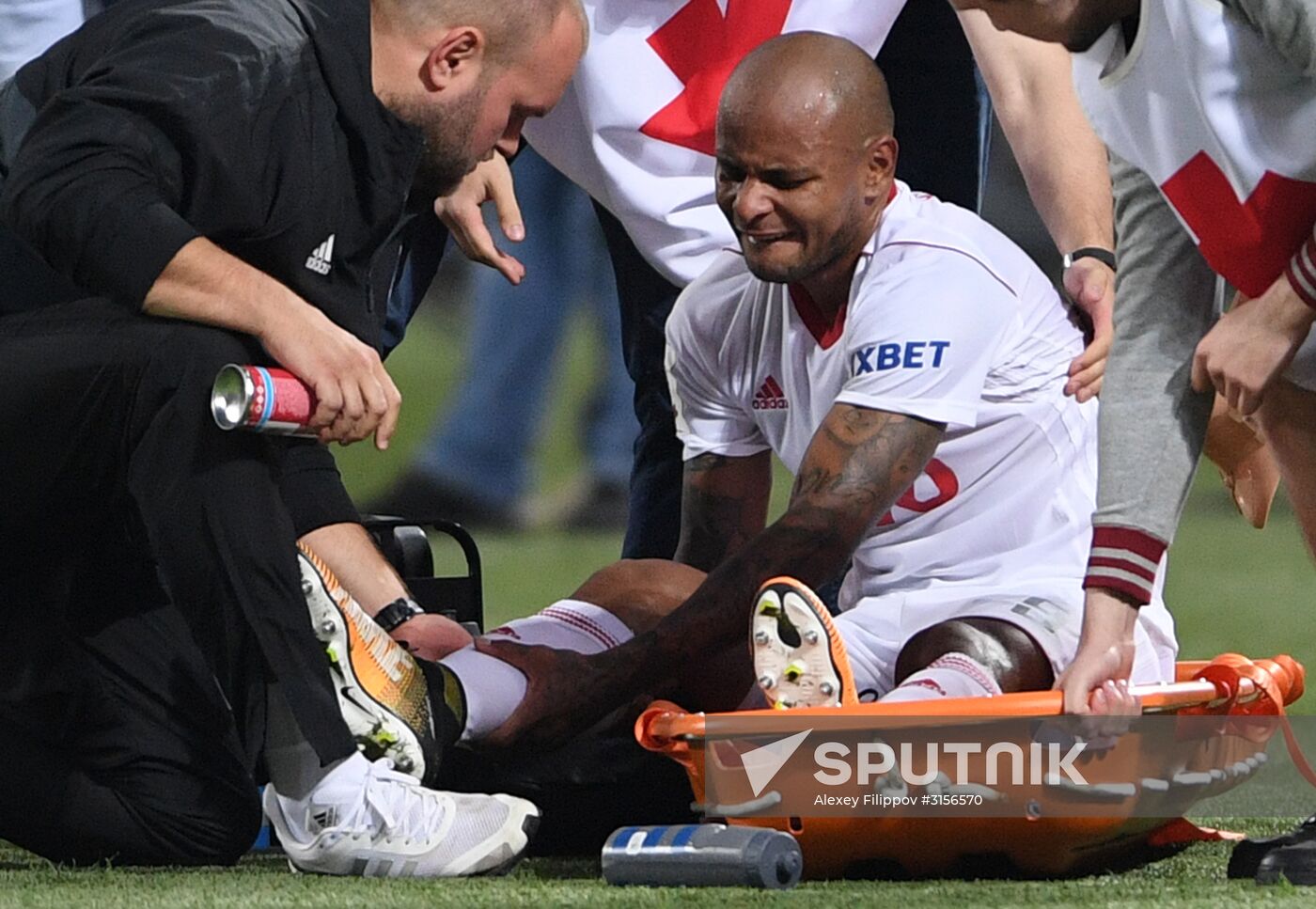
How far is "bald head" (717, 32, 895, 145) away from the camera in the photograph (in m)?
2.38

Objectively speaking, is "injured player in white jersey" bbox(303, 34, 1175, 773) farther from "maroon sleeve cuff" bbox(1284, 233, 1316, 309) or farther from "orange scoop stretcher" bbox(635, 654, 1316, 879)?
"maroon sleeve cuff" bbox(1284, 233, 1316, 309)

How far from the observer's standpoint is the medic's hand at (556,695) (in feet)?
7.06

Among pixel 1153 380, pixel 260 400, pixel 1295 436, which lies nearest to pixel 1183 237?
pixel 1153 380

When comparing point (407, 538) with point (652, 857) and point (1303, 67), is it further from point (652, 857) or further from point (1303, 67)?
point (1303, 67)

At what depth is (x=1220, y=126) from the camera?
183cm

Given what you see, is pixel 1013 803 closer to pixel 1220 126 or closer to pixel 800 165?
pixel 1220 126

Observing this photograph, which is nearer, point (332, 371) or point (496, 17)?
point (332, 371)

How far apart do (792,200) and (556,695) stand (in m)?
0.66

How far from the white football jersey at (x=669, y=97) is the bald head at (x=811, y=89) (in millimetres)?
527

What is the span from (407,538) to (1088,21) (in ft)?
4.13

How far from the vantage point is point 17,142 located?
1.98 m

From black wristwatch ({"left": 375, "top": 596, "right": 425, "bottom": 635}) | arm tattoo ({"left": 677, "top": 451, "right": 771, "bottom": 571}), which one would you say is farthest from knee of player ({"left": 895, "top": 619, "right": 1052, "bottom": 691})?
black wristwatch ({"left": 375, "top": 596, "right": 425, "bottom": 635})

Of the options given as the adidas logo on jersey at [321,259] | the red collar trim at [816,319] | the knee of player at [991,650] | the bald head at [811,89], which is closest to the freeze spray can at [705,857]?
the knee of player at [991,650]

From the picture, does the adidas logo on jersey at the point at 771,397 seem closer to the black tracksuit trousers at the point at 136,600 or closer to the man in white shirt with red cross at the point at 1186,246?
the man in white shirt with red cross at the point at 1186,246
